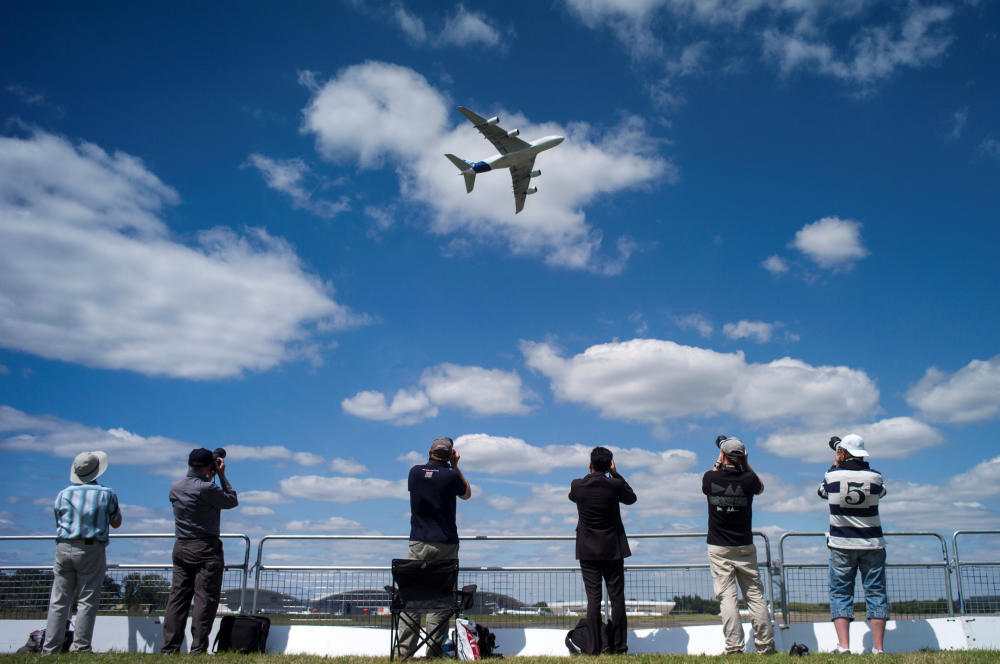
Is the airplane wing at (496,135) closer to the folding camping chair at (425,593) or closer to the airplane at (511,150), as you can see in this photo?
the airplane at (511,150)

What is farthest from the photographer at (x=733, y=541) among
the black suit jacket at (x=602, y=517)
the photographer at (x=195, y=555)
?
the photographer at (x=195, y=555)

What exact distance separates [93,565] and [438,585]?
3.82m

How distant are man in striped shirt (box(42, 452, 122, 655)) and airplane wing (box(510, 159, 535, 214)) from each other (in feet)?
76.1

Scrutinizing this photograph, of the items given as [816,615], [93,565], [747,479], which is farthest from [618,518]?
[93,565]

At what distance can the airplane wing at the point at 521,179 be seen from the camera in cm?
2828

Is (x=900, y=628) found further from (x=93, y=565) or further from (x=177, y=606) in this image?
(x=93, y=565)

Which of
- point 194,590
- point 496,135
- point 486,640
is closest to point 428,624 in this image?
point 486,640

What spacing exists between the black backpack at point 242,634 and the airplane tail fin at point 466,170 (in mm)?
23907

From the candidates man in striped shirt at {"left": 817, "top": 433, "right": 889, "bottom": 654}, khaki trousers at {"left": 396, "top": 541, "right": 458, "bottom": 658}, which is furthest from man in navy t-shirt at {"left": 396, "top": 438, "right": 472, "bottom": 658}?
man in striped shirt at {"left": 817, "top": 433, "right": 889, "bottom": 654}

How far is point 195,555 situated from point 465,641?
309 cm

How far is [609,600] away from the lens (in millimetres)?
7387

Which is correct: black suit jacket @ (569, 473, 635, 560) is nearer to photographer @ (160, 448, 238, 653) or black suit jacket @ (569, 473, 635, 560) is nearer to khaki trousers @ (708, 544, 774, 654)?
khaki trousers @ (708, 544, 774, 654)

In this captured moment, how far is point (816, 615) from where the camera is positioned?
8266mm

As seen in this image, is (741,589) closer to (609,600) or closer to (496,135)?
(609,600)
